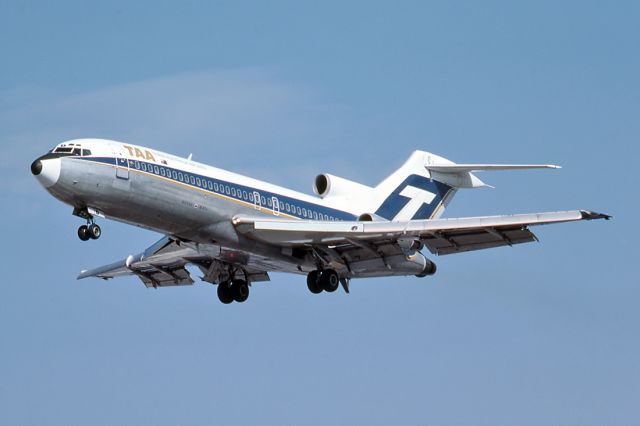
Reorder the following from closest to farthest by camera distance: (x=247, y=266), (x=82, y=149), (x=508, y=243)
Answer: (x=82, y=149) → (x=508, y=243) → (x=247, y=266)

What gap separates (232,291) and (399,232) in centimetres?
723

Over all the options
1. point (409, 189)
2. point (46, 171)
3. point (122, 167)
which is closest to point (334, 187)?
point (409, 189)

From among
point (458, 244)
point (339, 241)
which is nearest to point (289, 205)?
point (339, 241)

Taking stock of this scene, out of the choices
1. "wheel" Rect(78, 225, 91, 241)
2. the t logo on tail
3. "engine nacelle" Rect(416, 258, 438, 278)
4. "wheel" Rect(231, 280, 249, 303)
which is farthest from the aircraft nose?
"engine nacelle" Rect(416, 258, 438, 278)

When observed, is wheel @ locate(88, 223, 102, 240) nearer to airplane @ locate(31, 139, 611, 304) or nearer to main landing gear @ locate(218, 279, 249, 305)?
airplane @ locate(31, 139, 611, 304)

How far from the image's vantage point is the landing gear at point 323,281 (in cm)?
4194

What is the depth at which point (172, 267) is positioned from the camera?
1820 inches

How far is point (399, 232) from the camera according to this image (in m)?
40.2

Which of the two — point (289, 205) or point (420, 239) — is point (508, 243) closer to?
point (420, 239)

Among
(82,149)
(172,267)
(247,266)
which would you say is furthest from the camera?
(172,267)

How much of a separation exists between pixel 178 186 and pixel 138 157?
4.81 feet

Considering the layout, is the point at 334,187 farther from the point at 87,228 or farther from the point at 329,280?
the point at 87,228

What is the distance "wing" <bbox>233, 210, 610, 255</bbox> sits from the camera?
39.6m

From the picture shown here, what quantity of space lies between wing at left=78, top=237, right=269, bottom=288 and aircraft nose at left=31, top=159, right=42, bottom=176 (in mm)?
5553
